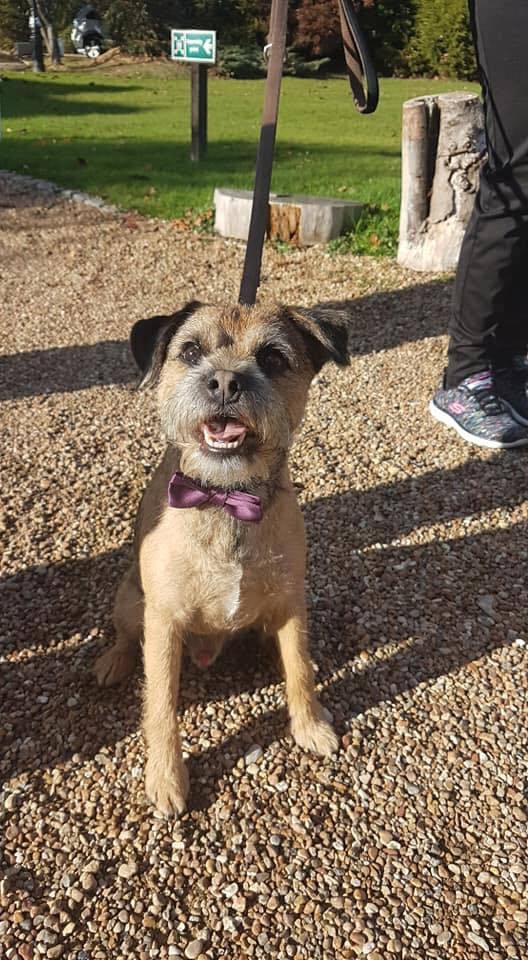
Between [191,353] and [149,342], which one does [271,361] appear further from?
[149,342]

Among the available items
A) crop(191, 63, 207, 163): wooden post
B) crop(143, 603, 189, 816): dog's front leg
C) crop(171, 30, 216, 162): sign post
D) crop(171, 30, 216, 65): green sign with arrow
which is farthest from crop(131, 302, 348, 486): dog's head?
crop(191, 63, 207, 163): wooden post

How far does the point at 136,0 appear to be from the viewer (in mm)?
35188

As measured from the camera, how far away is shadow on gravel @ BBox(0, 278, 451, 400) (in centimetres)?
564

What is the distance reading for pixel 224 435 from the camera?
2.43 m

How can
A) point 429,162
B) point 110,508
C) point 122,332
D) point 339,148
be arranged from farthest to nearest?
point 339,148 → point 429,162 → point 122,332 → point 110,508

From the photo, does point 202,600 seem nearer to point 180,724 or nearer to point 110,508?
point 180,724

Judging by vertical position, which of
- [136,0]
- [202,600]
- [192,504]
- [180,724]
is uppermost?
[136,0]

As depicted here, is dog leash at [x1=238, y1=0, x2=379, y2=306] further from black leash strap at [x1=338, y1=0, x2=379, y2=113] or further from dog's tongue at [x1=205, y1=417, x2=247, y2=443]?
dog's tongue at [x1=205, y1=417, x2=247, y2=443]

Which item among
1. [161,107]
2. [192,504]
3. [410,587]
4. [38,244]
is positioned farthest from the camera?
[161,107]

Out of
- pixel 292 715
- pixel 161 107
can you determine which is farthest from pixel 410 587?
pixel 161 107

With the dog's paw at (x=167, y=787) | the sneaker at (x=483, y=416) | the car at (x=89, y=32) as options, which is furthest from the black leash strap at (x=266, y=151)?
the car at (x=89, y=32)

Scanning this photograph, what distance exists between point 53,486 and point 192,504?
2.05m

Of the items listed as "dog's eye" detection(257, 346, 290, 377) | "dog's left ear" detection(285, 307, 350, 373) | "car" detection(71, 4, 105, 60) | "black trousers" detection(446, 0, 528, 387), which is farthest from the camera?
"car" detection(71, 4, 105, 60)

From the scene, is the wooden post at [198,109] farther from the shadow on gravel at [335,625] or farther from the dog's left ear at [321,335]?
the dog's left ear at [321,335]
